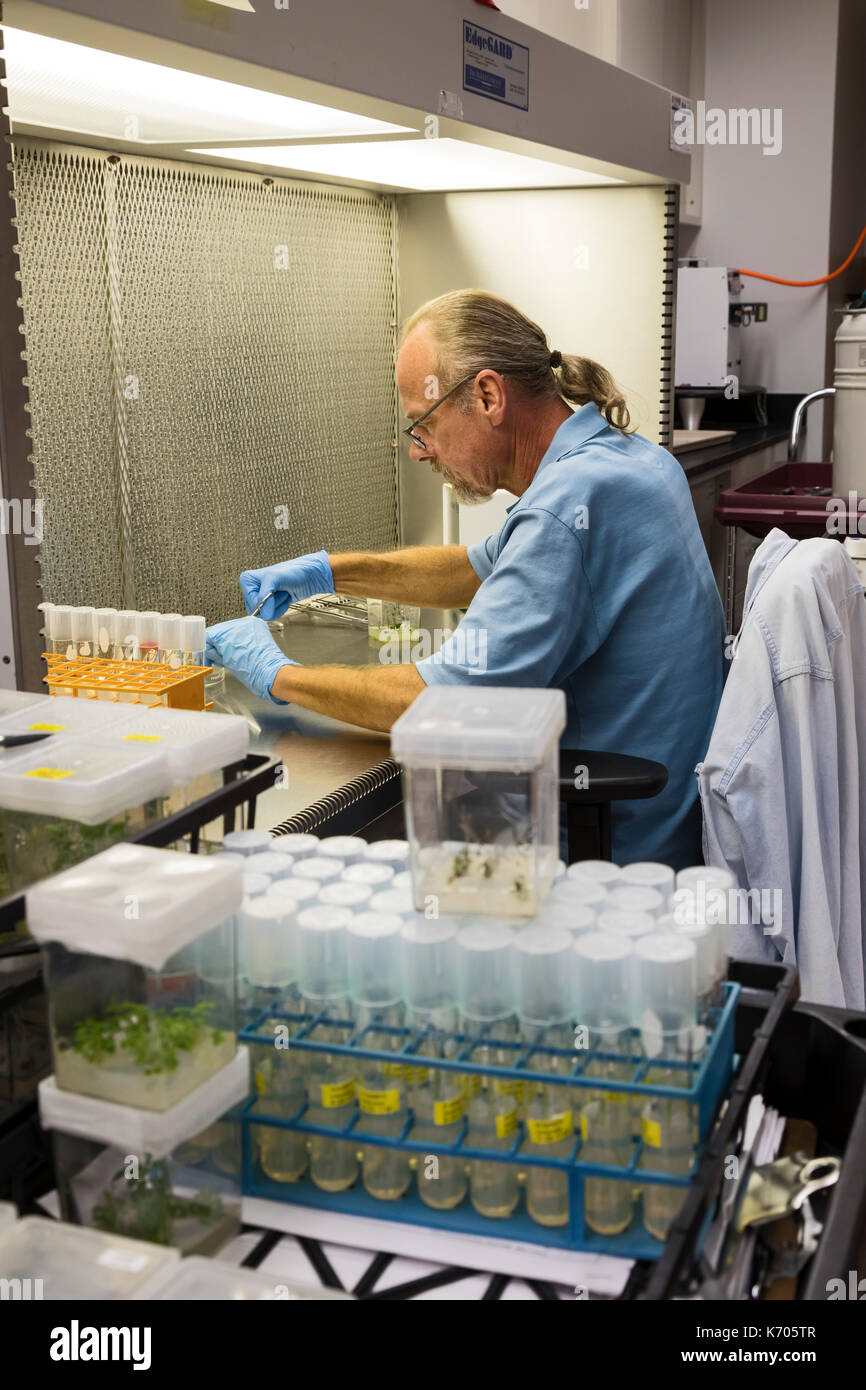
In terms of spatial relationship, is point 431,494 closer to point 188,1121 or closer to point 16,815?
point 16,815

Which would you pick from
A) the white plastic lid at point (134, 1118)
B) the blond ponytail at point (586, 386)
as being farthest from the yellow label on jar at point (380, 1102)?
the blond ponytail at point (586, 386)

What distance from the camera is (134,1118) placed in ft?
2.56

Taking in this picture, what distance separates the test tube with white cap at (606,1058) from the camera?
2.86 ft

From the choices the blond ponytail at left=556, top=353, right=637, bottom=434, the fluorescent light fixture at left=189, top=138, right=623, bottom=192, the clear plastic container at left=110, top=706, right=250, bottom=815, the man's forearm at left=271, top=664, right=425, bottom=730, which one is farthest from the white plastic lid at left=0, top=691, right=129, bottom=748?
the blond ponytail at left=556, top=353, right=637, bottom=434

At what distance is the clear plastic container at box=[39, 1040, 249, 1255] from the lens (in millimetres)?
790

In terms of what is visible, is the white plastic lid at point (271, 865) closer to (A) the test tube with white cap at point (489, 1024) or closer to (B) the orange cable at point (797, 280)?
(A) the test tube with white cap at point (489, 1024)

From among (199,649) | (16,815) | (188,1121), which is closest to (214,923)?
(188,1121)

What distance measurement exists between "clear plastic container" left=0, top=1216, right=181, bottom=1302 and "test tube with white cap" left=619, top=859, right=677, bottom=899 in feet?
1.45

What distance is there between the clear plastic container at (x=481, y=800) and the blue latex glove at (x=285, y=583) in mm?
1300

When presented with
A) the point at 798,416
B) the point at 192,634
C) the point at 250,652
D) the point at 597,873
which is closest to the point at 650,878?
the point at 597,873

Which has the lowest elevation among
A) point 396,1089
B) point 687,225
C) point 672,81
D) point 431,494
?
point 396,1089

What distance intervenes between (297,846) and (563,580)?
79 cm

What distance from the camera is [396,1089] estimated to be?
907 mm
